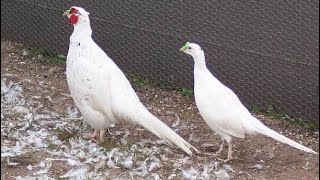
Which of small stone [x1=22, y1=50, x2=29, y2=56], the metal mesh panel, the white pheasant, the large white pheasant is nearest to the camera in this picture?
the white pheasant

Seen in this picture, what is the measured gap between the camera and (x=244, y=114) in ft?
10.6

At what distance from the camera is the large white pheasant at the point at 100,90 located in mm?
3293

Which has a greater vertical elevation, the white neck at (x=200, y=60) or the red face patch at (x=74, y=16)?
the white neck at (x=200, y=60)

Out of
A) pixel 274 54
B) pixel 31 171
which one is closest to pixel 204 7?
pixel 274 54

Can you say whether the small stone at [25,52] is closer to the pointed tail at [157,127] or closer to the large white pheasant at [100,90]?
the large white pheasant at [100,90]

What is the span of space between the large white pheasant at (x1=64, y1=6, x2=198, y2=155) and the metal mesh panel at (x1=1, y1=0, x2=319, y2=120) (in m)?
0.83

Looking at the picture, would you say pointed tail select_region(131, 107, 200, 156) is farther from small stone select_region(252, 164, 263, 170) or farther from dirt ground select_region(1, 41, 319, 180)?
small stone select_region(252, 164, 263, 170)

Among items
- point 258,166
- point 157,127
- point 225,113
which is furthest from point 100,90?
point 258,166

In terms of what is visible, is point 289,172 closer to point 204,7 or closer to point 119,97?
point 119,97

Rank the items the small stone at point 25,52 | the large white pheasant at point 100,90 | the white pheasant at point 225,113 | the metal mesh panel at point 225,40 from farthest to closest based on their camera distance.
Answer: the small stone at point 25,52 < the metal mesh panel at point 225,40 < the large white pheasant at point 100,90 < the white pheasant at point 225,113

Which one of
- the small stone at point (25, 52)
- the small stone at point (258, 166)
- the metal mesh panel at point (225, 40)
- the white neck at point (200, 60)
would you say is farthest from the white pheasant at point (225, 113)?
the small stone at point (25, 52)

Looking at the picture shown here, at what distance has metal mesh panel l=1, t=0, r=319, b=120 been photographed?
374 cm

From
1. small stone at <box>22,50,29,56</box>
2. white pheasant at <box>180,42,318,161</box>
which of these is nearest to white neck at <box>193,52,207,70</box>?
white pheasant at <box>180,42,318,161</box>

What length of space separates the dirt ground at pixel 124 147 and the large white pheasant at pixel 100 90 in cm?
17
